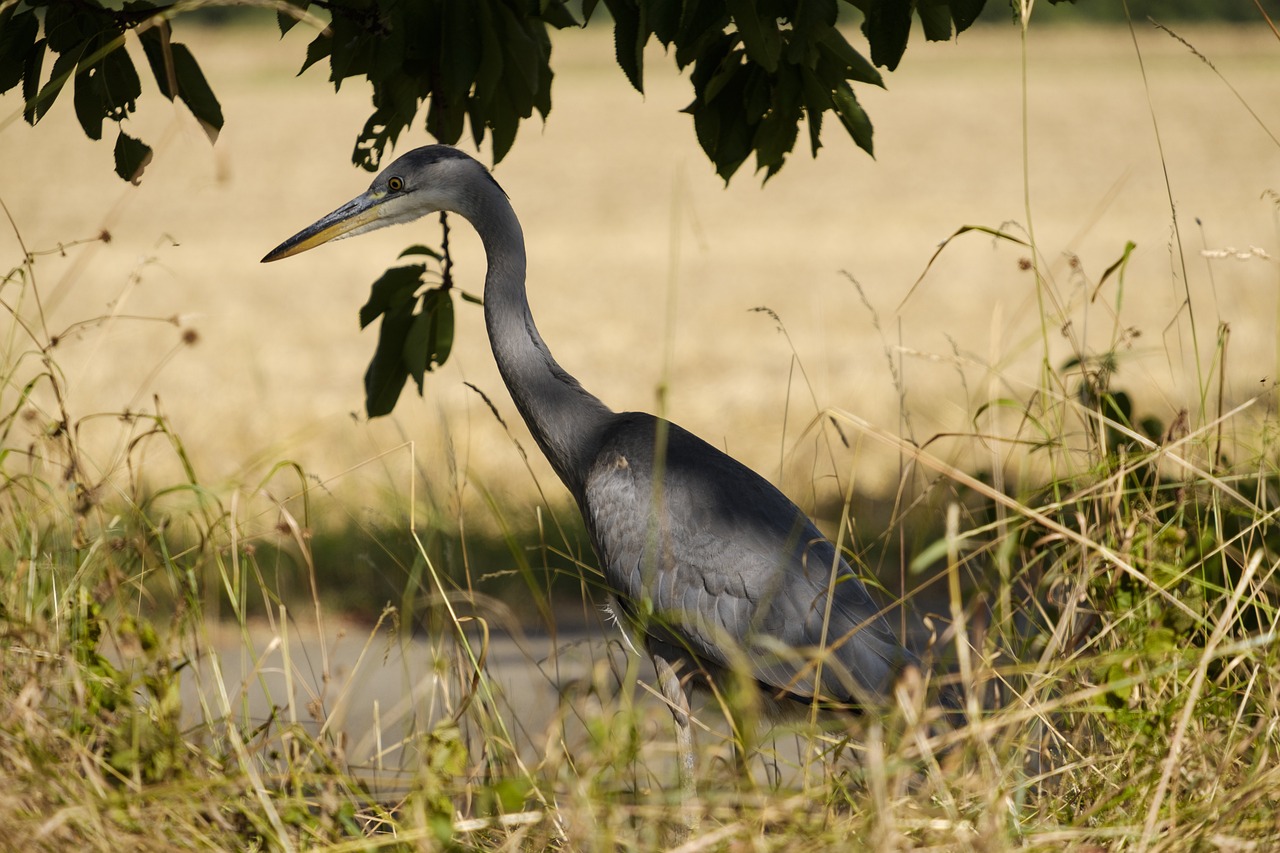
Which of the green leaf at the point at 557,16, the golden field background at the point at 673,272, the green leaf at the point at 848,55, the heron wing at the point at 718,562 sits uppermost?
the green leaf at the point at 557,16

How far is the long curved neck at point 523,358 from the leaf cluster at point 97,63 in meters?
0.96

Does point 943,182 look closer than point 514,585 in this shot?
No

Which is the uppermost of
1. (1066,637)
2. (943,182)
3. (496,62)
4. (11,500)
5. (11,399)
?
(496,62)

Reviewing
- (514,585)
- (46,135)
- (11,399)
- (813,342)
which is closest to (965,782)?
(514,585)

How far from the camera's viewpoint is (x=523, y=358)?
3877 mm

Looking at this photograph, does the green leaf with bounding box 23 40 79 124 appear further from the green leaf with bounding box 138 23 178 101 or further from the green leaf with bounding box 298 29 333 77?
the green leaf with bounding box 298 29 333 77

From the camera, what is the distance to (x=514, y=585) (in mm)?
5785

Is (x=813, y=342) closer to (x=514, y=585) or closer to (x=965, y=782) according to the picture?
(x=514, y=585)

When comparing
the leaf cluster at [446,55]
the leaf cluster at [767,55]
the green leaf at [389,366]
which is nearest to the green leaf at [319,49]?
the leaf cluster at [446,55]

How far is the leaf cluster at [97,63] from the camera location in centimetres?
305

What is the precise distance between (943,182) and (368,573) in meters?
21.2

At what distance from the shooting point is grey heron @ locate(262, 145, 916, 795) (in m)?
3.52

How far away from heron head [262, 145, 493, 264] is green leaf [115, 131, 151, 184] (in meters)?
0.71

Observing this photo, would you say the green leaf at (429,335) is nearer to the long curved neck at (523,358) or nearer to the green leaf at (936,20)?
the long curved neck at (523,358)
